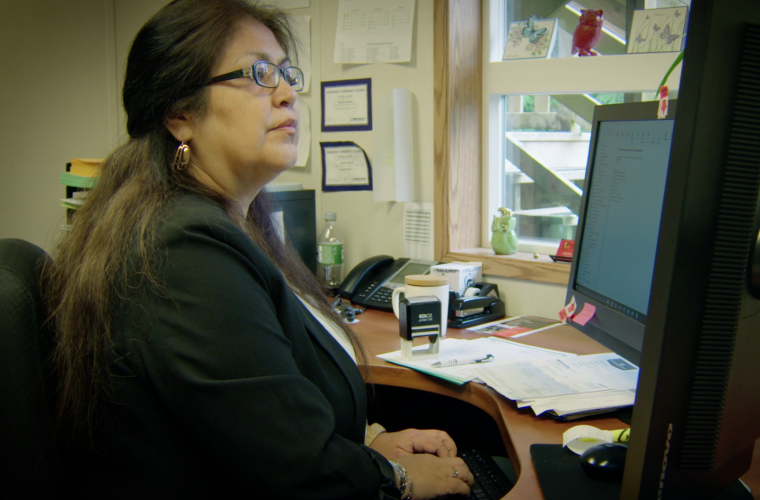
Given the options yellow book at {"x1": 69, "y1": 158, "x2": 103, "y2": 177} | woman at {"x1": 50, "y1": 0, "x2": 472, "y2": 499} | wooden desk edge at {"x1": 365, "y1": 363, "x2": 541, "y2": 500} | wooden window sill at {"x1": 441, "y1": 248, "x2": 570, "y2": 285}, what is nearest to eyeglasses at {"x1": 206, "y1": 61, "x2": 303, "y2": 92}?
woman at {"x1": 50, "y1": 0, "x2": 472, "y2": 499}

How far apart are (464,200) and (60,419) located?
55.8 inches

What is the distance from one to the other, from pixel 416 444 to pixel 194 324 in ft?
2.00

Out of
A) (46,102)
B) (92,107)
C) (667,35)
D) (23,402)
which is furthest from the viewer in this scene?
(92,107)

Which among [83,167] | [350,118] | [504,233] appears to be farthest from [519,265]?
[83,167]

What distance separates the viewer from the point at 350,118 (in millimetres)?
2082

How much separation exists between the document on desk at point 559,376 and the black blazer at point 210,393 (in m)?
0.35

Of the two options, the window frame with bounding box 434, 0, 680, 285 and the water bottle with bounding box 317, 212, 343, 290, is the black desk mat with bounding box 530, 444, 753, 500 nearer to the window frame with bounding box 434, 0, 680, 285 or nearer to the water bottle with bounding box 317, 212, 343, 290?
the window frame with bounding box 434, 0, 680, 285

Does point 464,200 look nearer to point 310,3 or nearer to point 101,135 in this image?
point 310,3

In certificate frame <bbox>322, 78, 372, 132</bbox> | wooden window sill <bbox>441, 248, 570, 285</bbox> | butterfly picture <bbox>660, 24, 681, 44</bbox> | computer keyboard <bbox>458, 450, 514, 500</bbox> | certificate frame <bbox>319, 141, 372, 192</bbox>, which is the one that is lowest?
computer keyboard <bbox>458, 450, 514, 500</bbox>

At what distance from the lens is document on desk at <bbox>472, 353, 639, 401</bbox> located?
42.1 inches

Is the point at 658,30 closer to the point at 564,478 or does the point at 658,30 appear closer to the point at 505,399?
the point at 505,399

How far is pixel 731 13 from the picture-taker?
1.48ft

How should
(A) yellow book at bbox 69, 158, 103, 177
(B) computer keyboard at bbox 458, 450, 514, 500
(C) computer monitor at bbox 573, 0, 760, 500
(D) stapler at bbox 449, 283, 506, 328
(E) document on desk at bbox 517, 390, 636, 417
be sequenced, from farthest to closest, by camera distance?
(A) yellow book at bbox 69, 158, 103, 177
(D) stapler at bbox 449, 283, 506, 328
(B) computer keyboard at bbox 458, 450, 514, 500
(E) document on desk at bbox 517, 390, 636, 417
(C) computer monitor at bbox 573, 0, 760, 500

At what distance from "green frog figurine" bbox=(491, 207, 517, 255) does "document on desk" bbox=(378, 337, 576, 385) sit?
0.48m
